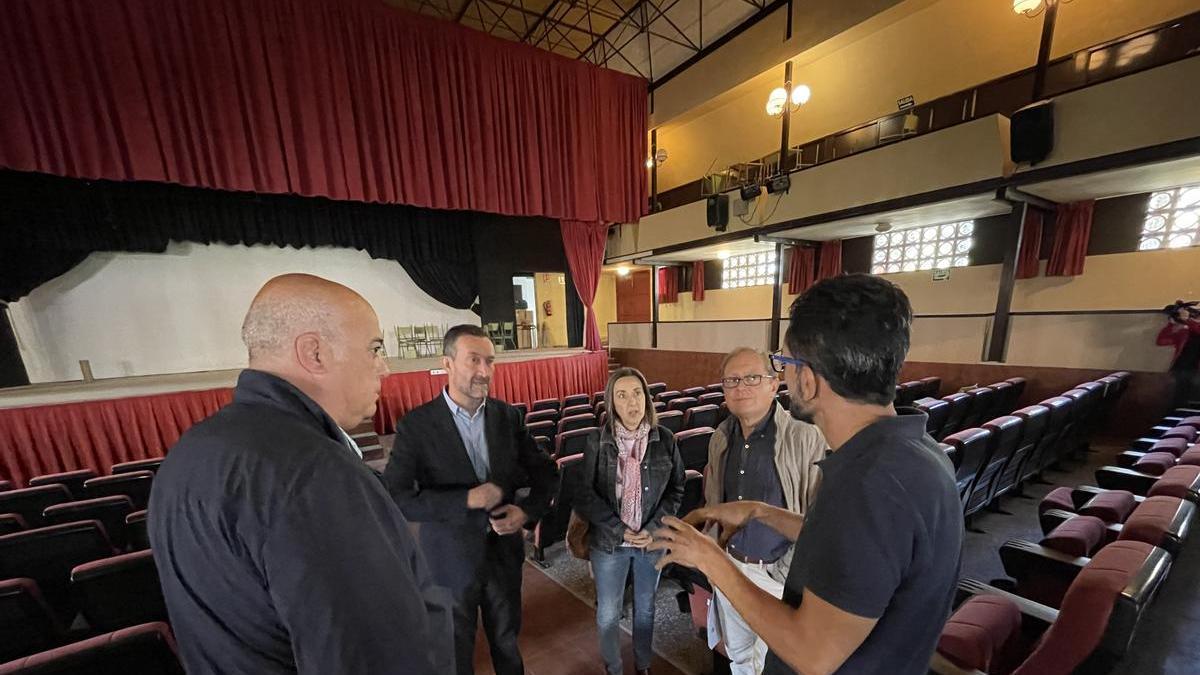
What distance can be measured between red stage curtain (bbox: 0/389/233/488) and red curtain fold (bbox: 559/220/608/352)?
629 centimetres

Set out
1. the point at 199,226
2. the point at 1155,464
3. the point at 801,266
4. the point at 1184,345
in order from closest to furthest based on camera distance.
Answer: the point at 1155,464 < the point at 1184,345 < the point at 199,226 < the point at 801,266

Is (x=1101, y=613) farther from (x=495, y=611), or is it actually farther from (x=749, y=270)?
(x=749, y=270)

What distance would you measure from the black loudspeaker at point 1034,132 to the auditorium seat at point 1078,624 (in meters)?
5.94

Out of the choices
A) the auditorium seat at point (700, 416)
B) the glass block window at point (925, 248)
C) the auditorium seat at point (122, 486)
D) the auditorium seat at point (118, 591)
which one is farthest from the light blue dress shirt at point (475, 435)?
the glass block window at point (925, 248)

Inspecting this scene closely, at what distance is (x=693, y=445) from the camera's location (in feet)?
10.8

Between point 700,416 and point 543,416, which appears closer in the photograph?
point 700,416

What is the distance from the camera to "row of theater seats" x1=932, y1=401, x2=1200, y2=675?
964 mm

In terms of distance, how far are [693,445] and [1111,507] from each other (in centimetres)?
216

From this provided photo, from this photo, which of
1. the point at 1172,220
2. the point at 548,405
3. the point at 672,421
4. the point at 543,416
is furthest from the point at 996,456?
the point at 1172,220

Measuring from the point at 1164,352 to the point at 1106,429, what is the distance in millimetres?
1091

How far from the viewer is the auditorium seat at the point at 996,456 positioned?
9.09ft

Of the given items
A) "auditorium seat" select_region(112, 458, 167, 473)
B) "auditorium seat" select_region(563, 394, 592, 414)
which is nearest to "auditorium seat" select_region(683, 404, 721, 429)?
"auditorium seat" select_region(563, 394, 592, 414)

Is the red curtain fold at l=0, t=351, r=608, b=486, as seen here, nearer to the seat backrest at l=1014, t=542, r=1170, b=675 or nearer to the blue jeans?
the blue jeans

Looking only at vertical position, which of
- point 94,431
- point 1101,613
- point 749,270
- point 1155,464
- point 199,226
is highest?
point 199,226
